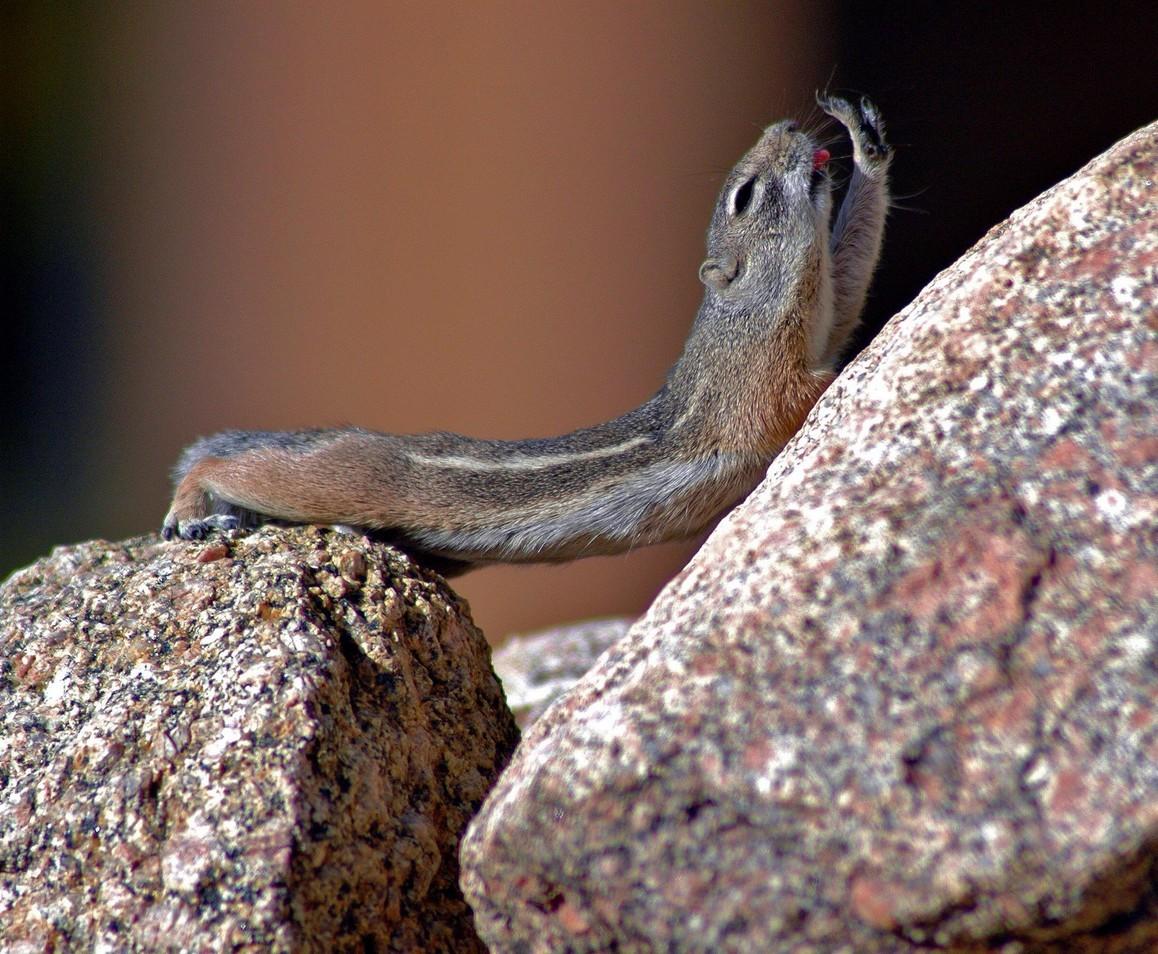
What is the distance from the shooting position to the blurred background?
306 inches

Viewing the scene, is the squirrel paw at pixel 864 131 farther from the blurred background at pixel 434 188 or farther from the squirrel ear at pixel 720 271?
the blurred background at pixel 434 188

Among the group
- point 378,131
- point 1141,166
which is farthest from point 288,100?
point 1141,166

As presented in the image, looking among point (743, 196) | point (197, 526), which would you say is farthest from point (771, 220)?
point (197, 526)

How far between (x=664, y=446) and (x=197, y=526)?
167cm

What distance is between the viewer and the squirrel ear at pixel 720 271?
5035 millimetres

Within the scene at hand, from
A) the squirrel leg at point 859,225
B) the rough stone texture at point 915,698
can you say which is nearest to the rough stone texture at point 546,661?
the squirrel leg at point 859,225

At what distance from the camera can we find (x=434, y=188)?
8.14 m

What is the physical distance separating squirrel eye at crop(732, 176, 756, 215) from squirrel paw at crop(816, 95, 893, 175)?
415 millimetres

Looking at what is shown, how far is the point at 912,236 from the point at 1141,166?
534cm

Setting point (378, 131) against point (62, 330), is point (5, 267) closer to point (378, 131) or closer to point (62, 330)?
point (62, 330)

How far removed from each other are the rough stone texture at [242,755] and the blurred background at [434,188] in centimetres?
477

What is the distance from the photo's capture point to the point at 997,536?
7.70ft

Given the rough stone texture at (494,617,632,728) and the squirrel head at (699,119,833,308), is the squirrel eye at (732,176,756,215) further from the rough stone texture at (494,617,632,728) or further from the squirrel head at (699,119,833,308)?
the rough stone texture at (494,617,632,728)

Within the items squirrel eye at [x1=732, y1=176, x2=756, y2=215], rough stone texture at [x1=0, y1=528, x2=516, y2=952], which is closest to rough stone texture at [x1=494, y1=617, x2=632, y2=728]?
squirrel eye at [x1=732, y1=176, x2=756, y2=215]
